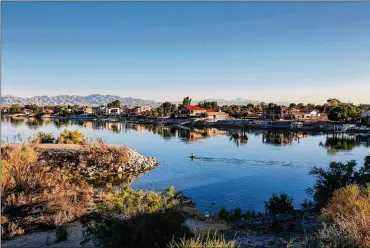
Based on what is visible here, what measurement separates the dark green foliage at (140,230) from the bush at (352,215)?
3.12m

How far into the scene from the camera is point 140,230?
7.46 meters

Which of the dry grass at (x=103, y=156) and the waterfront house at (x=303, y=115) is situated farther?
the waterfront house at (x=303, y=115)

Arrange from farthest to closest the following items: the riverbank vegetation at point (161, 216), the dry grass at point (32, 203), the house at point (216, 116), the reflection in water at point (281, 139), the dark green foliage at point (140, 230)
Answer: the house at point (216, 116) < the reflection in water at point (281, 139) < the dry grass at point (32, 203) < the dark green foliage at point (140, 230) < the riverbank vegetation at point (161, 216)

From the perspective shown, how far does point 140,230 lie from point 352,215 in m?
4.39

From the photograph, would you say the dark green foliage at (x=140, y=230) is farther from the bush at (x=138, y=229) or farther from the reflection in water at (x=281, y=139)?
the reflection in water at (x=281, y=139)

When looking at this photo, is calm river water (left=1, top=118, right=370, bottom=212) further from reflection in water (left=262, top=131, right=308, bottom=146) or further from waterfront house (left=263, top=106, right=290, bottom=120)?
waterfront house (left=263, top=106, right=290, bottom=120)

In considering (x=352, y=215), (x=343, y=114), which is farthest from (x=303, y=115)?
(x=352, y=215)

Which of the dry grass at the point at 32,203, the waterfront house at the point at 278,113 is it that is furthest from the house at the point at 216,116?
the dry grass at the point at 32,203

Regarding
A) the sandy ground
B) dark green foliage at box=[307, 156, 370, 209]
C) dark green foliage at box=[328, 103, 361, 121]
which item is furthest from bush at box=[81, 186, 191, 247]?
dark green foliage at box=[328, 103, 361, 121]

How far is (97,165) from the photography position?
2488 centimetres

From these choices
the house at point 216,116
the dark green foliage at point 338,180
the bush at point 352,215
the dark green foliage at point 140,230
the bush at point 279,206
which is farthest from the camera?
the house at point 216,116

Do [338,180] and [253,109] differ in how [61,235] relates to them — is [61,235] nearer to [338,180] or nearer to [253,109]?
[338,180]

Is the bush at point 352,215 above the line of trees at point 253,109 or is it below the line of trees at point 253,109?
below

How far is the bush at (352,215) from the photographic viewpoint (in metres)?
6.57
